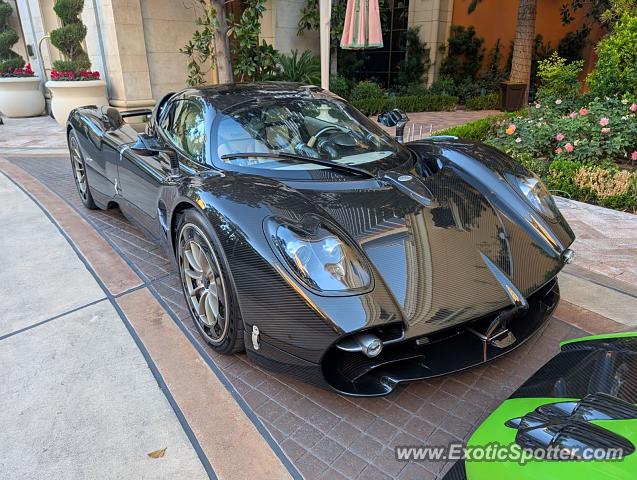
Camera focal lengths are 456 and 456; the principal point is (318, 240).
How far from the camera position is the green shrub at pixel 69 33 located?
28.0 feet

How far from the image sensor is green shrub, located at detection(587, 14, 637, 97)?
5105 mm

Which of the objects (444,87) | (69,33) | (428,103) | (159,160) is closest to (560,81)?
(428,103)

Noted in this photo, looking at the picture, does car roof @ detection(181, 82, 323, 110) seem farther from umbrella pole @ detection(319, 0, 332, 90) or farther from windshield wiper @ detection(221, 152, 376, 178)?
umbrella pole @ detection(319, 0, 332, 90)

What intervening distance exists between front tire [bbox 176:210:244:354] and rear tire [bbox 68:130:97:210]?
2.30 meters

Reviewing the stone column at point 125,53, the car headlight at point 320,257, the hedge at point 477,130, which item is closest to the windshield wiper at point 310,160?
the car headlight at point 320,257

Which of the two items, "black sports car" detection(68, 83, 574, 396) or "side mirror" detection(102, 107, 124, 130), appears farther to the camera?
"side mirror" detection(102, 107, 124, 130)

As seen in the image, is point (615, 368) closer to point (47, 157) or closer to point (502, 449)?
point (502, 449)

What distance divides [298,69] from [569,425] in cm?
973

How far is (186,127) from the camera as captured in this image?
9.60 feet

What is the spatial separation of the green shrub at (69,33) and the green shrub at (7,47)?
9.23 feet

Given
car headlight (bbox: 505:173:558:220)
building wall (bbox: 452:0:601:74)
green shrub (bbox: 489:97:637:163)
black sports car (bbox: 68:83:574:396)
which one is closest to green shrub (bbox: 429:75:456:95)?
building wall (bbox: 452:0:601:74)

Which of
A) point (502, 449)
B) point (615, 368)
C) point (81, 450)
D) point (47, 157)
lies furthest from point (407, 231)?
point (47, 157)

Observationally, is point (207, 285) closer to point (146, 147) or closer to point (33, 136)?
point (146, 147)

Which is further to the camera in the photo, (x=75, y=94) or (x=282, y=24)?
(x=282, y=24)
